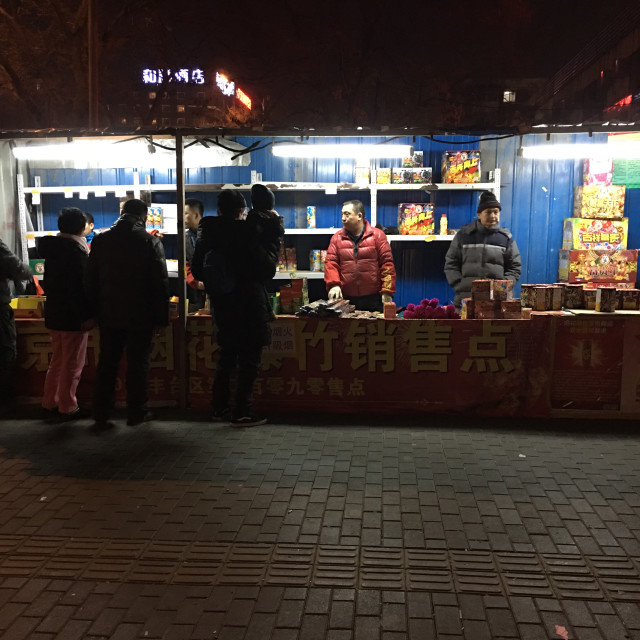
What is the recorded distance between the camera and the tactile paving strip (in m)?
3.11

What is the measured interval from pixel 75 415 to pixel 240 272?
2.33m

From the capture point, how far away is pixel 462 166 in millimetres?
8516

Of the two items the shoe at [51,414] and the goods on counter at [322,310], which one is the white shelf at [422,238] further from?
the shoe at [51,414]

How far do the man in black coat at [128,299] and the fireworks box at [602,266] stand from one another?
592 cm

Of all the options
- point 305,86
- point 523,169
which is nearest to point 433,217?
point 523,169

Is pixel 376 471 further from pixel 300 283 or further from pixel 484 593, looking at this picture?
pixel 300 283

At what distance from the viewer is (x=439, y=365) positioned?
596 centimetres

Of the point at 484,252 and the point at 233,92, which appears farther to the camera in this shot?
the point at 233,92

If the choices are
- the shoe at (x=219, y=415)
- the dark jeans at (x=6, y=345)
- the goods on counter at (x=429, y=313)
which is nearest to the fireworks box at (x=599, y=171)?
the goods on counter at (x=429, y=313)

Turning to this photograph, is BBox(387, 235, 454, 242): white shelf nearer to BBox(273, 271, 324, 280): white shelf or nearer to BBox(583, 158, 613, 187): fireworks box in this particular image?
BBox(273, 271, 324, 280): white shelf

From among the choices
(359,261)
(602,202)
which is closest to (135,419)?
(359,261)

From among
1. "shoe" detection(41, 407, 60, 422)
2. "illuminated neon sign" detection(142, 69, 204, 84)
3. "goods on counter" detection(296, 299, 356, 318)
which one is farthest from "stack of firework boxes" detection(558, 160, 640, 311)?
"illuminated neon sign" detection(142, 69, 204, 84)

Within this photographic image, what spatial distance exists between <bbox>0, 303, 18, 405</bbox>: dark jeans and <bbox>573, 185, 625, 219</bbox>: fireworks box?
7721 millimetres

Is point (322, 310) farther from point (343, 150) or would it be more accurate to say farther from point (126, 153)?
point (126, 153)
